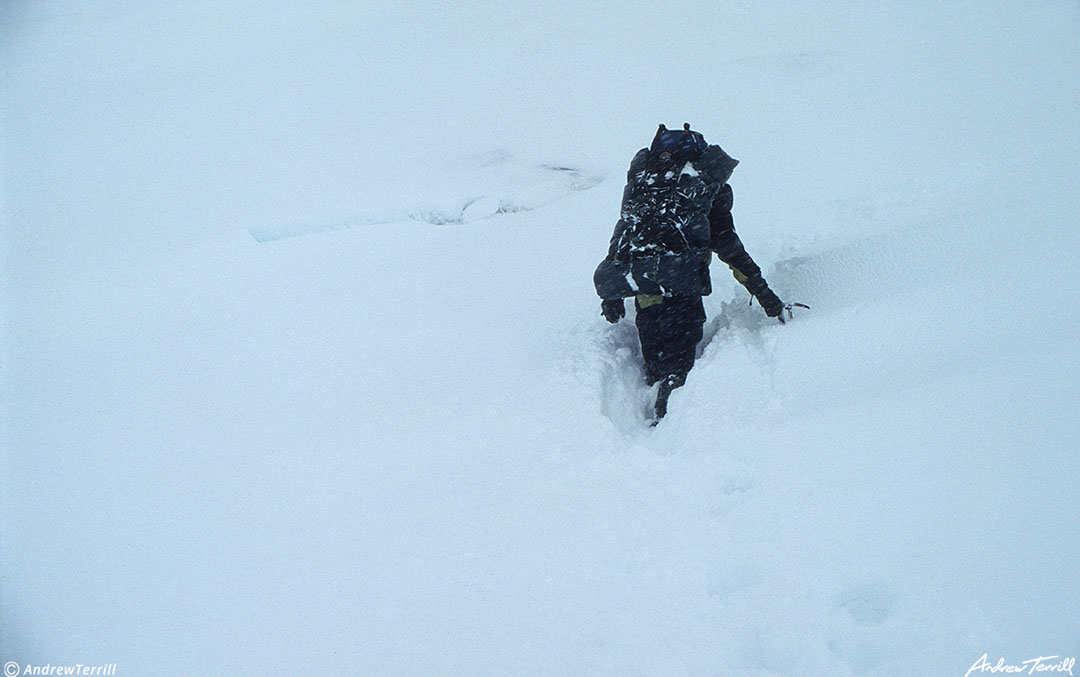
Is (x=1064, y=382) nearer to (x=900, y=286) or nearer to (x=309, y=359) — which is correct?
(x=900, y=286)

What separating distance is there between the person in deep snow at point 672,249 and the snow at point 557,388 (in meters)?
0.20

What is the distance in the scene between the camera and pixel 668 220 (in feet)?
9.02

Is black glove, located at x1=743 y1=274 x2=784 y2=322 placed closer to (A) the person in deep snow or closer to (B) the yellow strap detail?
(A) the person in deep snow

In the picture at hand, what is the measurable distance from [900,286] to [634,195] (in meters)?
1.39

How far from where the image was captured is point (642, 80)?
18.9 ft

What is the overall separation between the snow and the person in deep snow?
20cm

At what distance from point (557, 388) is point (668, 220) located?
0.95 metres

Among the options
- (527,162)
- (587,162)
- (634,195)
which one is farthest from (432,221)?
(634,195)

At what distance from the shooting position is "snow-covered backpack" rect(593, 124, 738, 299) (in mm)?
2715

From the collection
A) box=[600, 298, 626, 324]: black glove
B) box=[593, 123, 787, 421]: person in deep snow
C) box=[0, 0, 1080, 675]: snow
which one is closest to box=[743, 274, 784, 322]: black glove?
box=[593, 123, 787, 421]: person in deep snow

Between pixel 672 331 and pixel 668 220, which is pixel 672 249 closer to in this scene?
pixel 668 220

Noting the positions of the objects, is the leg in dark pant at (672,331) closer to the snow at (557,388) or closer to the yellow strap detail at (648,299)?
the yellow strap detail at (648,299)

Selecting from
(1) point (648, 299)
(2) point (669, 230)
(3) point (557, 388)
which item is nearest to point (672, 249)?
(2) point (669, 230)

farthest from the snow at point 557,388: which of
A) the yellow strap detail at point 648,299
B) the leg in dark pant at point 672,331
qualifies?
the yellow strap detail at point 648,299
